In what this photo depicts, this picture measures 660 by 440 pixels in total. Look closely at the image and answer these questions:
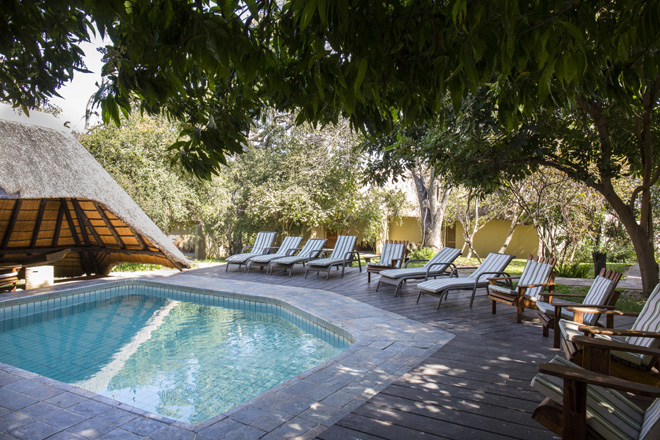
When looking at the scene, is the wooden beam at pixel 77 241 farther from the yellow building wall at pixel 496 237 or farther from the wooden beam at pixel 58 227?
the yellow building wall at pixel 496 237

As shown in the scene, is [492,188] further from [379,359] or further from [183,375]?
[183,375]

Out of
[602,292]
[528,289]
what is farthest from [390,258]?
[602,292]

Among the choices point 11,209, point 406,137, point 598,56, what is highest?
point 406,137

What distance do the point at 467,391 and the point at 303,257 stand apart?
7.54 meters

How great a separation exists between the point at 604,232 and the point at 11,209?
15.7 metres

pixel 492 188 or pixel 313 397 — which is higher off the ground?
pixel 492 188

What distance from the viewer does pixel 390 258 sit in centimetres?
931

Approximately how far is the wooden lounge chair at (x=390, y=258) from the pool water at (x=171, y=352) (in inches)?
108

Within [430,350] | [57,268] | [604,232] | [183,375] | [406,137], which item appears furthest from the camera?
[604,232]

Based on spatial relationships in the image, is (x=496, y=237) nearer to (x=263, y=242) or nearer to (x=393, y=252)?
(x=393, y=252)

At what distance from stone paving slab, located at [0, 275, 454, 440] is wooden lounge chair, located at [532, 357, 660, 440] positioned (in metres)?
1.34

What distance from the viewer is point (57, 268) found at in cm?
1091

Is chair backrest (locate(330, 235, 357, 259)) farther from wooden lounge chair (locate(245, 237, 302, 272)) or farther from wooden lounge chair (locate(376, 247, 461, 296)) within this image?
wooden lounge chair (locate(376, 247, 461, 296))

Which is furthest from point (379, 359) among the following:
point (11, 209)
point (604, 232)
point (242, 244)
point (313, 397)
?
point (242, 244)
